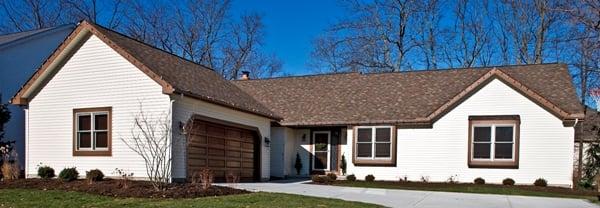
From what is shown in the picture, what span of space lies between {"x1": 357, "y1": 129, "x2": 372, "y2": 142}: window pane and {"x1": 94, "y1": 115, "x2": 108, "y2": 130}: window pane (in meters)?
10.0

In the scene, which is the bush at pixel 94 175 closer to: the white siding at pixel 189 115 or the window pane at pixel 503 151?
the white siding at pixel 189 115

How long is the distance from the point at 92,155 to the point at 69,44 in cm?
371

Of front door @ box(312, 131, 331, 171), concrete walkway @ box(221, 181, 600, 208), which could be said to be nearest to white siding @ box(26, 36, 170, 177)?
concrete walkway @ box(221, 181, 600, 208)

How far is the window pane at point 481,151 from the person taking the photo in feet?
64.5

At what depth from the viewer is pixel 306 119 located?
23344 millimetres

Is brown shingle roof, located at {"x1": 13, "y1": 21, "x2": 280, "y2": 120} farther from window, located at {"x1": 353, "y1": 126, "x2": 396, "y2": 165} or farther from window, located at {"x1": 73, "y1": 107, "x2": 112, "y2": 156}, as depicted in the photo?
window, located at {"x1": 353, "y1": 126, "x2": 396, "y2": 165}

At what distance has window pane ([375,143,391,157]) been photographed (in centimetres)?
2125

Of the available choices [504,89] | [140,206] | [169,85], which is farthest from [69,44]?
[504,89]

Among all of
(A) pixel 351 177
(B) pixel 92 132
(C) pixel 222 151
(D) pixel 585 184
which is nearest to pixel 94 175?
(B) pixel 92 132

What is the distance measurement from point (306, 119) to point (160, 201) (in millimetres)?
12390

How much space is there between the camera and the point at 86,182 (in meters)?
14.7

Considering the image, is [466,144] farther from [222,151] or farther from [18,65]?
[18,65]

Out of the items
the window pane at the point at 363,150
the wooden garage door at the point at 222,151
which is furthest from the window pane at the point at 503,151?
the wooden garage door at the point at 222,151

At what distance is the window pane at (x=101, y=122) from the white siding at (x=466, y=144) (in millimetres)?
9952
